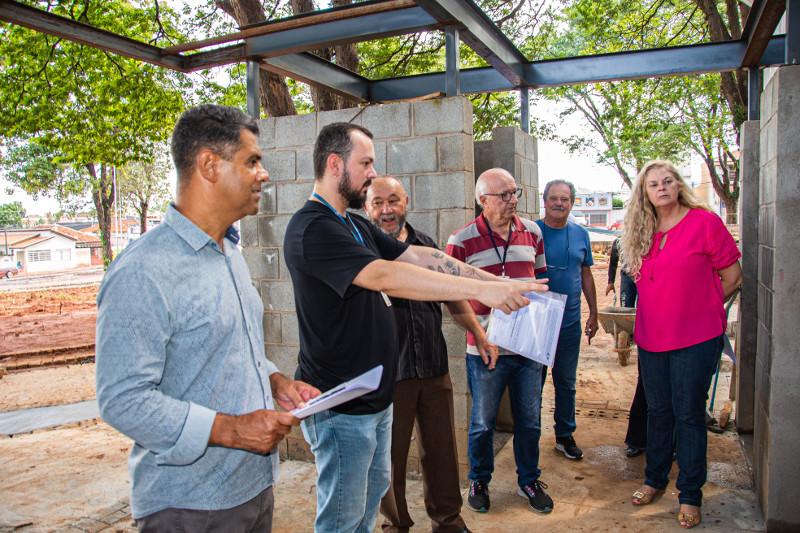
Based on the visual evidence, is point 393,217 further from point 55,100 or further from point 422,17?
point 55,100

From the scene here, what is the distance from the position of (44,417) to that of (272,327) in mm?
3936

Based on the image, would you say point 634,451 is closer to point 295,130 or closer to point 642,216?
point 642,216

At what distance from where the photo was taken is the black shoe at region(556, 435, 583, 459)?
4.95 metres

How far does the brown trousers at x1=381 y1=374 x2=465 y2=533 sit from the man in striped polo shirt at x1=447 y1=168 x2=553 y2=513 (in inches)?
18.4

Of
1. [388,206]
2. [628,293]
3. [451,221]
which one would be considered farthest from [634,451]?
[628,293]

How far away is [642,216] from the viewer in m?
4.00

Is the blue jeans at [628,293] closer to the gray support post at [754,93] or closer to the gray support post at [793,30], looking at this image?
the gray support post at [754,93]

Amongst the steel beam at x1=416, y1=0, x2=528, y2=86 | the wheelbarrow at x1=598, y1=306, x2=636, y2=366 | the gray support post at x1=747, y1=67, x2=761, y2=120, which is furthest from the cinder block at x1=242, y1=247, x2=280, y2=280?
the wheelbarrow at x1=598, y1=306, x2=636, y2=366

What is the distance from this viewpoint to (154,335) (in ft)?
4.87

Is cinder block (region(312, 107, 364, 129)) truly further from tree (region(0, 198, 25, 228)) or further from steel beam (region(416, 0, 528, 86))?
tree (region(0, 198, 25, 228))

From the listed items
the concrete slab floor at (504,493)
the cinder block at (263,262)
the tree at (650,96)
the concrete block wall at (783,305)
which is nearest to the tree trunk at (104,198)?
the tree at (650,96)

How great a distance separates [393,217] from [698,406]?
2281mm

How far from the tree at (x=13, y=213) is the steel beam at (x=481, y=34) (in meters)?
91.7

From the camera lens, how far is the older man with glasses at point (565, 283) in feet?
16.5
